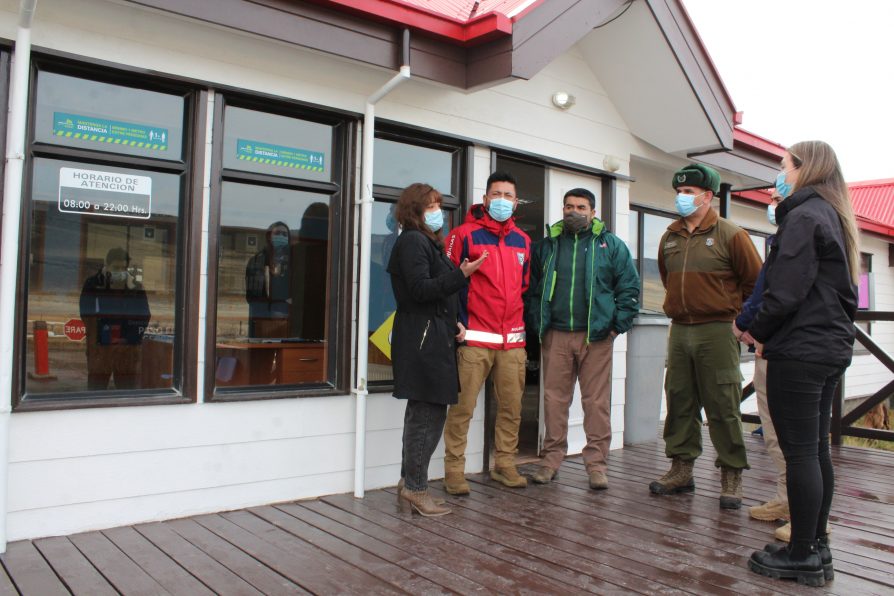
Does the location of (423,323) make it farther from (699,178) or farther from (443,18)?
(699,178)

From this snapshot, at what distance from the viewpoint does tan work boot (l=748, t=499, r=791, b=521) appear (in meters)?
3.85

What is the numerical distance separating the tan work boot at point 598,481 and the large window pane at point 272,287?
175 centimetres

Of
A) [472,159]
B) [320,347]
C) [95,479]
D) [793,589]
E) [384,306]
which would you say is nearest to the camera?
[793,589]

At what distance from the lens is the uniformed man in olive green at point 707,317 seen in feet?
13.7

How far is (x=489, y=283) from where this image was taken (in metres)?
4.36

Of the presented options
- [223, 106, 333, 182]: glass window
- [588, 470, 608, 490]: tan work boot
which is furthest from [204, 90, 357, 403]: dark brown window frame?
[588, 470, 608, 490]: tan work boot

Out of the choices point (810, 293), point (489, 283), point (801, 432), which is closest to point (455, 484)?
point (489, 283)

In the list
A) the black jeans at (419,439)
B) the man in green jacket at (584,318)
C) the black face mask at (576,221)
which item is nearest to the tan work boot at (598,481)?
the man in green jacket at (584,318)

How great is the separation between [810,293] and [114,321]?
313 centimetres

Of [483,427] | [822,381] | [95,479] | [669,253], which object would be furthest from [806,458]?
[95,479]

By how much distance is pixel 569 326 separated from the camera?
182 inches

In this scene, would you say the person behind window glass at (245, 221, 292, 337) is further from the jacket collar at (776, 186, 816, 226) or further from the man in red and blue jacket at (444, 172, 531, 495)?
the jacket collar at (776, 186, 816, 226)

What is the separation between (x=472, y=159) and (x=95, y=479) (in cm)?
292

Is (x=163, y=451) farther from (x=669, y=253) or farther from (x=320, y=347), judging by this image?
(x=669, y=253)
